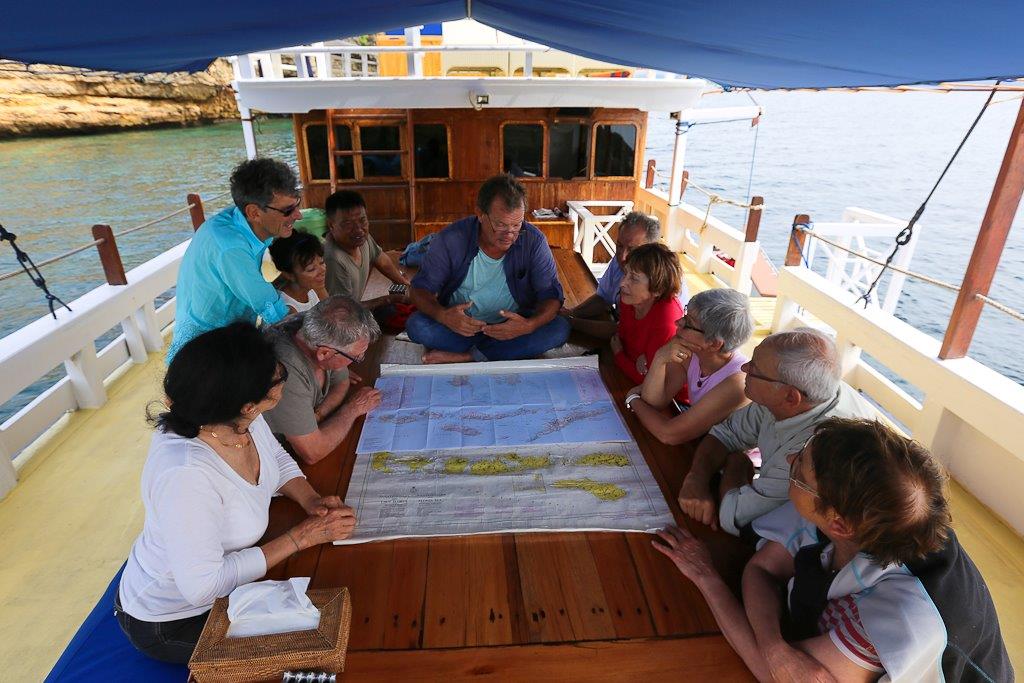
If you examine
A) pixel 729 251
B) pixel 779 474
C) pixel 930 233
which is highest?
pixel 779 474

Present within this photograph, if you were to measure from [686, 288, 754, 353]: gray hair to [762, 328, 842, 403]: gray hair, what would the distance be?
373 millimetres

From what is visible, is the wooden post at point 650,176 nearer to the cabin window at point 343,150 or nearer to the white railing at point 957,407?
the cabin window at point 343,150

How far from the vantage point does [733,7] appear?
59.1 inches

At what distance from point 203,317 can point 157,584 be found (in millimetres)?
1343

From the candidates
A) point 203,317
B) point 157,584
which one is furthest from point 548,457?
point 203,317

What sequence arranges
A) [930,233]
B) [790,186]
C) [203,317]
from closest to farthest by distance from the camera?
[203,317], [930,233], [790,186]

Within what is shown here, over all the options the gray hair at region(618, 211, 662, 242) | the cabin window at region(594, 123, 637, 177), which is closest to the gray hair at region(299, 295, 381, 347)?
the gray hair at region(618, 211, 662, 242)

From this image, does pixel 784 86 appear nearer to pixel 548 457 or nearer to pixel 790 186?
pixel 548 457

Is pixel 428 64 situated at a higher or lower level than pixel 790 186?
higher

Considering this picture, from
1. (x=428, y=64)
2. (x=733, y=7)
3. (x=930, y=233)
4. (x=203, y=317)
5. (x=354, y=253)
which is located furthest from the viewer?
(x=930, y=233)

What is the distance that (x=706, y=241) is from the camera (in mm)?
7008

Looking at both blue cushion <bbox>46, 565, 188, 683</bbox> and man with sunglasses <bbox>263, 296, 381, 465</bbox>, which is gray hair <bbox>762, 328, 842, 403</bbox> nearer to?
man with sunglasses <bbox>263, 296, 381, 465</bbox>

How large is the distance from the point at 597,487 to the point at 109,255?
4274 mm

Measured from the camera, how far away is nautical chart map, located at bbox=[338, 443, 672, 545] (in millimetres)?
1642
